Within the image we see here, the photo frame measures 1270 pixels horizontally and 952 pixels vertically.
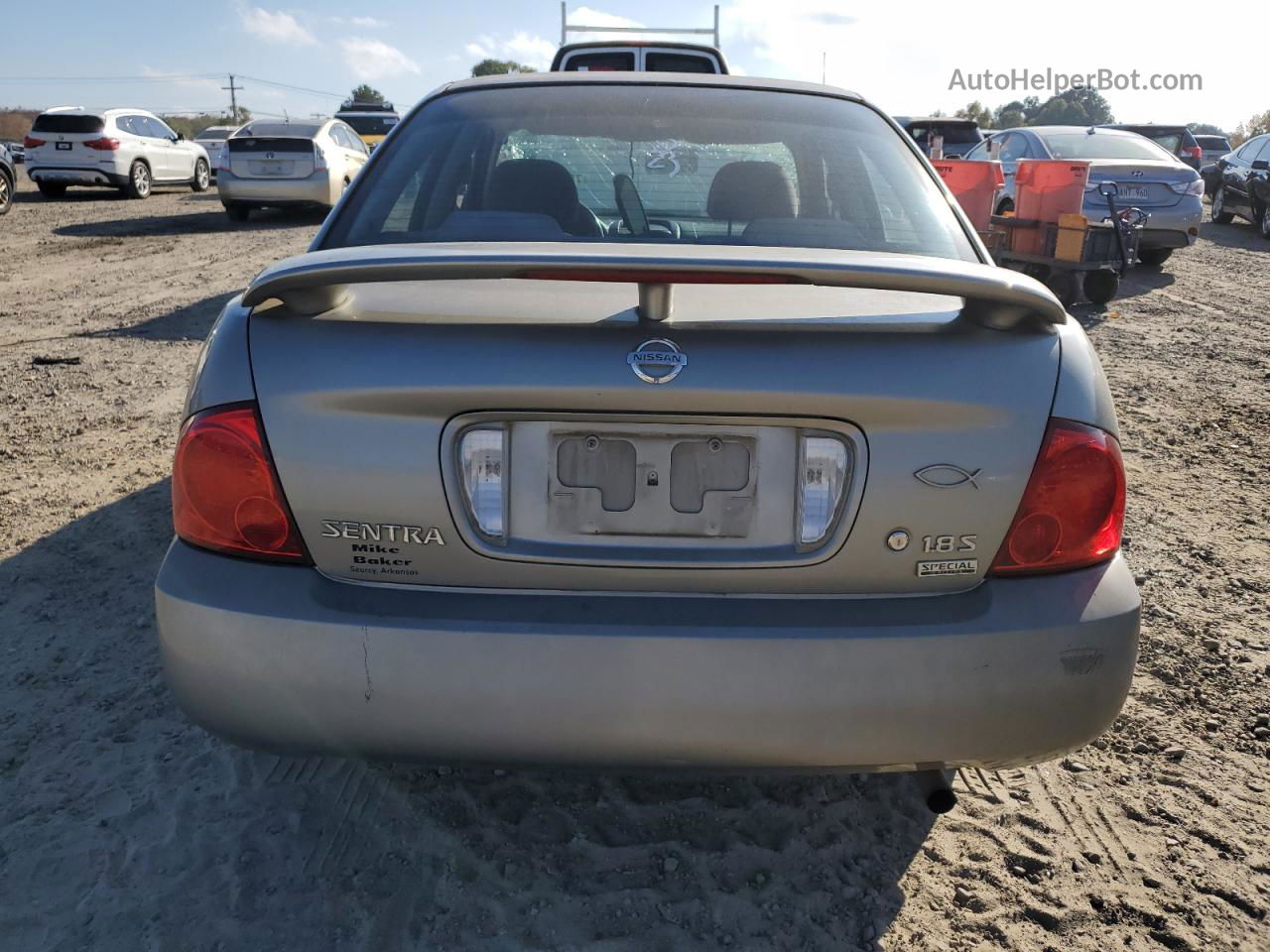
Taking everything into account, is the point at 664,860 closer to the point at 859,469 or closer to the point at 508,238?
the point at 859,469

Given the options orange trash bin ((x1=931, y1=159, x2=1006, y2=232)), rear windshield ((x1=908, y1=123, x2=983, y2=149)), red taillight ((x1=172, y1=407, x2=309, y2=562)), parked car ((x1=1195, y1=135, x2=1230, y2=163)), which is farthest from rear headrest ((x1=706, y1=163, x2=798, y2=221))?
parked car ((x1=1195, y1=135, x2=1230, y2=163))

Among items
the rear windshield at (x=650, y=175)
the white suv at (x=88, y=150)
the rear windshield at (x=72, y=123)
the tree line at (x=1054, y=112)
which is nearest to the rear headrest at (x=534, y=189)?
the rear windshield at (x=650, y=175)

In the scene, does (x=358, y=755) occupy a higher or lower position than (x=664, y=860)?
higher

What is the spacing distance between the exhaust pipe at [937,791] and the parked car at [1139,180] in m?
9.60

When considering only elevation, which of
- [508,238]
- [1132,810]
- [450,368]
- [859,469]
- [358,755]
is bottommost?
[1132,810]

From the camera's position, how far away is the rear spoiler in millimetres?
1605

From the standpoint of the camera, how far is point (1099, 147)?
11305mm

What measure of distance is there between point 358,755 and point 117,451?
3.57 metres

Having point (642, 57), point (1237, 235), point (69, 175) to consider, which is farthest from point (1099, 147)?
point (69, 175)

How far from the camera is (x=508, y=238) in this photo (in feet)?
7.38

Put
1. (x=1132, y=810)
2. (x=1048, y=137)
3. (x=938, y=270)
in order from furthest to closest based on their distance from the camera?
1. (x=1048, y=137)
2. (x=1132, y=810)
3. (x=938, y=270)

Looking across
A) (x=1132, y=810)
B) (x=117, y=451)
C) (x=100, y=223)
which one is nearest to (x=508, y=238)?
(x=1132, y=810)

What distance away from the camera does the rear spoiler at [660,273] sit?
1.61m

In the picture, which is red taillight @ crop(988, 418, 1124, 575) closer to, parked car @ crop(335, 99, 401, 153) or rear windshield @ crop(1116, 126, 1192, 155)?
rear windshield @ crop(1116, 126, 1192, 155)
